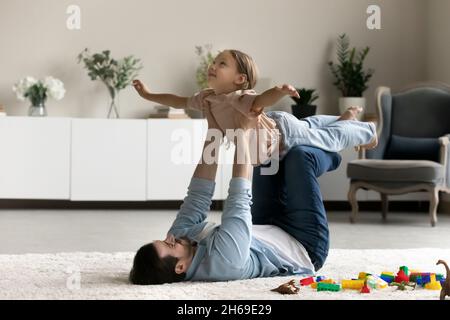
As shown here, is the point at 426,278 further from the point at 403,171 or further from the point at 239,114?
the point at 403,171

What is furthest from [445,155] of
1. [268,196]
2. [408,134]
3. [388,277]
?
[388,277]

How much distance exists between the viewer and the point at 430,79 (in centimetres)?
704

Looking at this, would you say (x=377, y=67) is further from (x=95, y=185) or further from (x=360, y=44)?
(x=95, y=185)

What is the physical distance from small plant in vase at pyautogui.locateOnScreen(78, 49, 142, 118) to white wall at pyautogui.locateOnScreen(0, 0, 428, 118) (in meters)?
0.08

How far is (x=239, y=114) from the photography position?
2.95 m

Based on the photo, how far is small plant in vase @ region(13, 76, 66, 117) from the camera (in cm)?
644

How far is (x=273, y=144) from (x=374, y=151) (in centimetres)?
316

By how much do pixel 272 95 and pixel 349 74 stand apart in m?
4.31

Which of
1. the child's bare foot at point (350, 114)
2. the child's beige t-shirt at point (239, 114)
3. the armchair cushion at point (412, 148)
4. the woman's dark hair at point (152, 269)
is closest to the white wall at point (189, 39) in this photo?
the armchair cushion at point (412, 148)

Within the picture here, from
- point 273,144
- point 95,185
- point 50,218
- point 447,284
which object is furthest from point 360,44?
point 447,284

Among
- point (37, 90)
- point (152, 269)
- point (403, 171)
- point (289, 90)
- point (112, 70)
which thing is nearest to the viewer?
point (289, 90)

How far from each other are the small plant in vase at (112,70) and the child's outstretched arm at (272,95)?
396cm

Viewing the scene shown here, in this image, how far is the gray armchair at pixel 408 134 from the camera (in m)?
5.75

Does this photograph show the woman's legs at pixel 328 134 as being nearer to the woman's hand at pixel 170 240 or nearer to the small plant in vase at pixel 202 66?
the woman's hand at pixel 170 240
